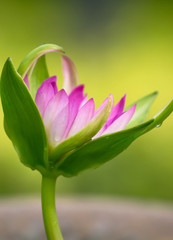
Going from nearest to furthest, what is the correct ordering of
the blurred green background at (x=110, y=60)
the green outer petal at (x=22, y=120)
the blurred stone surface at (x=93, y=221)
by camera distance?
the green outer petal at (x=22, y=120)
the blurred stone surface at (x=93, y=221)
the blurred green background at (x=110, y=60)

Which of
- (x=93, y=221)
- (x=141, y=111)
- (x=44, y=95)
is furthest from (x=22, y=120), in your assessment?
(x=93, y=221)

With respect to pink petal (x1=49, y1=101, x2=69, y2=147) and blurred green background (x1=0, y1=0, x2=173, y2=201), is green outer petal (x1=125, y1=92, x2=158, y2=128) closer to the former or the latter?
pink petal (x1=49, y1=101, x2=69, y2=147)

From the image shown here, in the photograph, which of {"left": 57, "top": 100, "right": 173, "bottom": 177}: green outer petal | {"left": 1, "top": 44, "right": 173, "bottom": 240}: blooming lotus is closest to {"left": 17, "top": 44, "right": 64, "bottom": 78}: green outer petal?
{"left": 1, "top": 44, "right": 173, "bottom": 240}: blooming lotus

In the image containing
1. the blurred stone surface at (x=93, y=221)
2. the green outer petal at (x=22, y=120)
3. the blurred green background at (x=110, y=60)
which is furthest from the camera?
the blurred green background at (x=110, y=60)

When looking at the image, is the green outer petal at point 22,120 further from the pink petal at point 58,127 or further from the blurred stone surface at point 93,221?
the blurred stone surface at point 93,221

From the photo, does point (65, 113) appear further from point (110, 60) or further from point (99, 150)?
point (110, 60)

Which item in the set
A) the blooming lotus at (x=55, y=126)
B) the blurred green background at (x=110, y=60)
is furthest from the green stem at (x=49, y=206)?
the blurred green background at (x=110, y=60)
